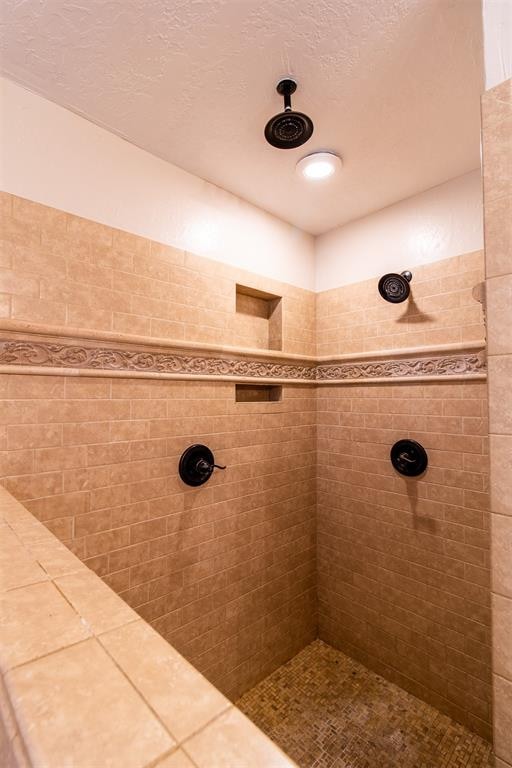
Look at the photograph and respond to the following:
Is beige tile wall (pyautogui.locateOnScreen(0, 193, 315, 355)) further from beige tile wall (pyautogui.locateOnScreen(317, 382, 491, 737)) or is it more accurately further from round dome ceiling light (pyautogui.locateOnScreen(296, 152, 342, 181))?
beige tile wall (pyautogui.locateOnScreen(317, 382, 491, 737))

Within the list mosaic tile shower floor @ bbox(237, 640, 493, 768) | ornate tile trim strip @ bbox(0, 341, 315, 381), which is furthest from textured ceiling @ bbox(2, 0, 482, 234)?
mosaic tile shower floor @ bbox(237, 640, 493, 768)

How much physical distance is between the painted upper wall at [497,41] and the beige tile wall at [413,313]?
116cm

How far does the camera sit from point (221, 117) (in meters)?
1.45

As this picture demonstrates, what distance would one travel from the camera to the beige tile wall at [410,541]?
172 centimetres

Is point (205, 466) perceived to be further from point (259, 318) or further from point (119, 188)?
point (119, 188)

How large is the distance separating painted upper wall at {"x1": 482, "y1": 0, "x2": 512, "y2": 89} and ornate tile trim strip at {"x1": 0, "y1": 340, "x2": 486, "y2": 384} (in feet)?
4.05

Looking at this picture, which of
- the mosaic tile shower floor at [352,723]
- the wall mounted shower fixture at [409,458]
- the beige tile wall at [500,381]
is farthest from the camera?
the wall mounted shower fixture at [409,458]

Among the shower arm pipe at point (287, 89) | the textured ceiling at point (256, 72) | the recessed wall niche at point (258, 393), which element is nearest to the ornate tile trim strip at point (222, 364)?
the recessed wall niche at point (258, 393)

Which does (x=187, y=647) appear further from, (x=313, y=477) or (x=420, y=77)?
(x=420, y=77)

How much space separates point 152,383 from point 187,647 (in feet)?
4.26

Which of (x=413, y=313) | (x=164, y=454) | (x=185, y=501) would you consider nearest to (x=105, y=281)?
(x=164, y=454)

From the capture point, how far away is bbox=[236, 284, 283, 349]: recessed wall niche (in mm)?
2160

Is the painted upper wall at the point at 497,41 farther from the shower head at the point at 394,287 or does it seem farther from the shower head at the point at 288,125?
the shower head at the point at 394,287

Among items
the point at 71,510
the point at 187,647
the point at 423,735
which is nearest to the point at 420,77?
the point at 71,510
